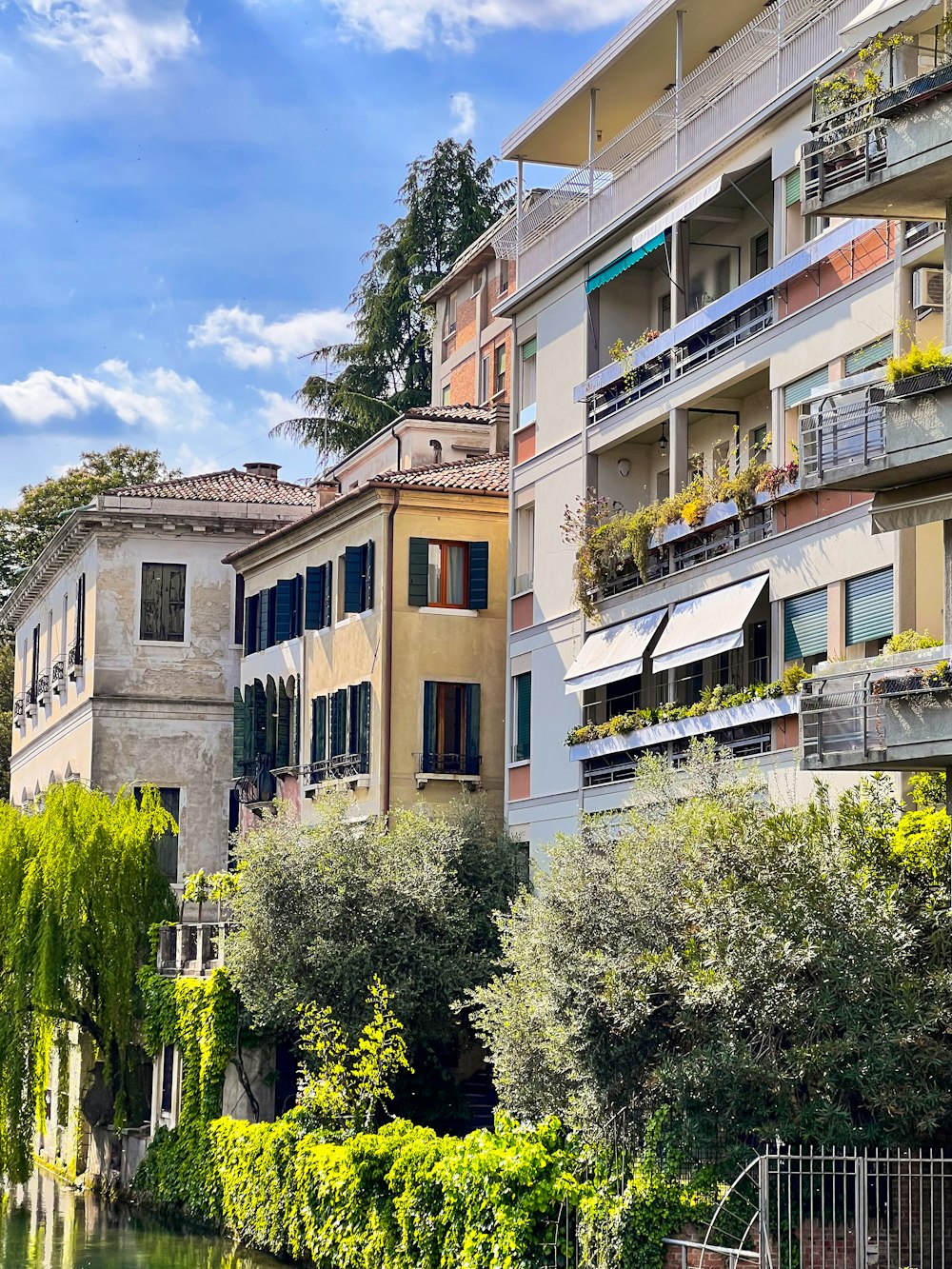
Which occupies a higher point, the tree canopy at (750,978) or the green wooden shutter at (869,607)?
the green wooden shutter at (869,607)

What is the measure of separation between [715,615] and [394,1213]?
9144 mm

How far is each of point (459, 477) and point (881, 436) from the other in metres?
19.8

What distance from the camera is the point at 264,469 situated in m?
59.4

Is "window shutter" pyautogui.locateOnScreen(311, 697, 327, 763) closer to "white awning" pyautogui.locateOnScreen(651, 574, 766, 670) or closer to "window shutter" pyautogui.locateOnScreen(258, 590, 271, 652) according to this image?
"window shutter" pyautogui.locateOnScreen(258, 590, 271, 652)

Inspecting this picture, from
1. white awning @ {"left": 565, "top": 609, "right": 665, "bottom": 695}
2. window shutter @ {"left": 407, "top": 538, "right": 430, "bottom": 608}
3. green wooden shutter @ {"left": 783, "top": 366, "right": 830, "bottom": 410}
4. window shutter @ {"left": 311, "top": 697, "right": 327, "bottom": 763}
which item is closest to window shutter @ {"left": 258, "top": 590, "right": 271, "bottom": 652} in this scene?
window shutter @ {"left": 311, "top": 697, "right": 327, "bottom": 763}

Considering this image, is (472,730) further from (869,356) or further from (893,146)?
(893,146)

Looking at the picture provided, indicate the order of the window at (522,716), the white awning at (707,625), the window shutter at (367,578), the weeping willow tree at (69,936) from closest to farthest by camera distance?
the white awning at (707,625), the window at (522,716), the weeping willow tree at (69,936), the window shutter at (367,578)

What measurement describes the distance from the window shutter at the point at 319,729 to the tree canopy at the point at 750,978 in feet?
57.2

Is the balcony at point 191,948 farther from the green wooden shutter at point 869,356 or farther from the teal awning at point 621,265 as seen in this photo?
the green wooden shutter at point 869,356

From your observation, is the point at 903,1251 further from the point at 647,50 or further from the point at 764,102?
the point at 647,50

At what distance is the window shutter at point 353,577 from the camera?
134 ft

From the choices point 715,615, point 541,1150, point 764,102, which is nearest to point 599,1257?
point 541,1150

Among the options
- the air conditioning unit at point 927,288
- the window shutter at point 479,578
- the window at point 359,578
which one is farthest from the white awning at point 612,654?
the air conditioning unit at point 927,288

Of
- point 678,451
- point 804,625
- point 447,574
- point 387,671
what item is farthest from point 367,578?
point 804,625
